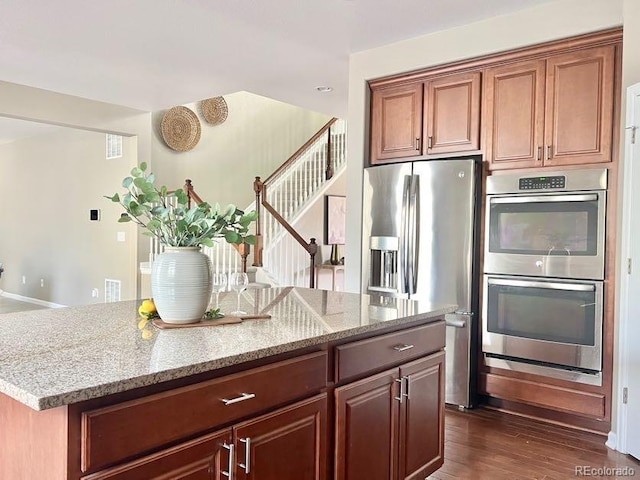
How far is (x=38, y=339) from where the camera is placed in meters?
1.48

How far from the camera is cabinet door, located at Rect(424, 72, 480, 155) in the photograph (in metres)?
3.44

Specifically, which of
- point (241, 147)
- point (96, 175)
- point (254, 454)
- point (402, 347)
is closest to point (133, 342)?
point (254, 454)

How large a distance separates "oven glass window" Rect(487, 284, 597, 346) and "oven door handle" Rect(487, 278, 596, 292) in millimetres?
19

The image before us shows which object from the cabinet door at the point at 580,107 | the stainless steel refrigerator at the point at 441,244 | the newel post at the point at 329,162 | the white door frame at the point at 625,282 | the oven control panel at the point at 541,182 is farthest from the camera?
the newel post at the point at 329,162

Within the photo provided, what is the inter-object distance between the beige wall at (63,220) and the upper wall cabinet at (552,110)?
4733 mm

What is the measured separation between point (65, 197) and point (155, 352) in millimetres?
7187

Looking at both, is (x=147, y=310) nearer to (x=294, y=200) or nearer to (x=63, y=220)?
(x=294, y=200)

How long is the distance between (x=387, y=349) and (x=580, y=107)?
6.79 ft

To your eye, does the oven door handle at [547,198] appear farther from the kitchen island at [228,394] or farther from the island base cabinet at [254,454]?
the island base cabinet at [254,454]

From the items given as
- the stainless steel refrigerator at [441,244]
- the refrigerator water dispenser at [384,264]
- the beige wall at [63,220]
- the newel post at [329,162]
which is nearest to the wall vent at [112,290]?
the beige wall at [63,220]

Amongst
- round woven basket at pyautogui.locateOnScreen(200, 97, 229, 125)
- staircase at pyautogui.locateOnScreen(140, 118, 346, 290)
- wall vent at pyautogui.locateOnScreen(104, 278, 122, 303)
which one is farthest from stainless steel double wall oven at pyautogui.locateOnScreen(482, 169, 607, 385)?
round woven basket at pyautogui.locateOnScreen(200, 97, 229, 125)

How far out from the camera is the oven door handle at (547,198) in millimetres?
2939

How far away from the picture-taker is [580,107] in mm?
3006

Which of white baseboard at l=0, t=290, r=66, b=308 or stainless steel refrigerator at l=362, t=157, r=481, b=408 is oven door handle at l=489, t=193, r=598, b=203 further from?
white baseboard at l=0, t=290, r=66, b=308
